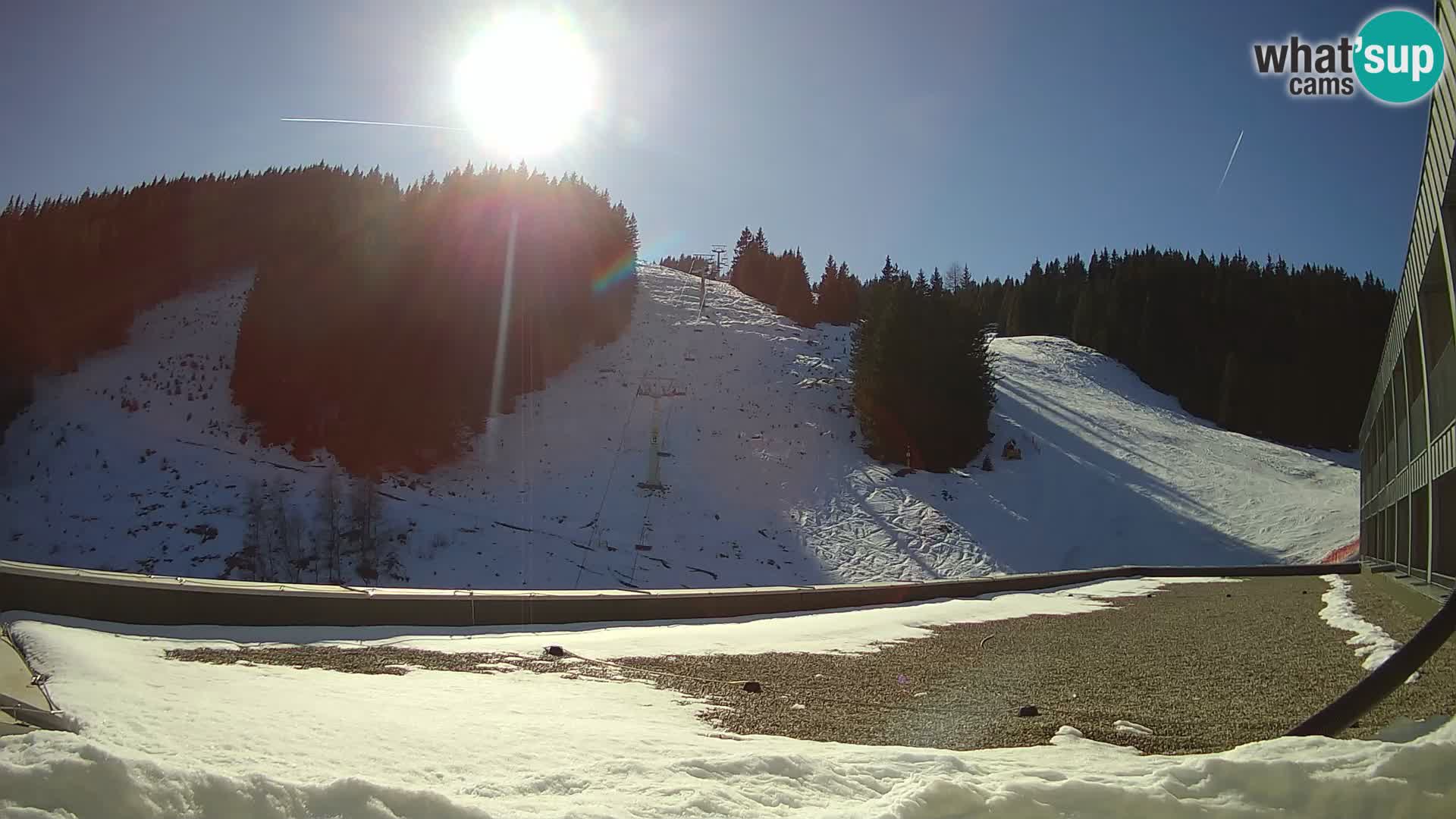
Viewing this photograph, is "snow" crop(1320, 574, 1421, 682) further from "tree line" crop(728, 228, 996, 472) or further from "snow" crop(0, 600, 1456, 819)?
"tree line" crop(728, 228, 996, 472)

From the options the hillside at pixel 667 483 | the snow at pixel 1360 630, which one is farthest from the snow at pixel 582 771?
the hillside at pixel 667 483

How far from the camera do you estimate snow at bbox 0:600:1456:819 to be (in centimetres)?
192

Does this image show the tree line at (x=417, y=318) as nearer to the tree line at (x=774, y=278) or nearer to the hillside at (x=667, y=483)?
the hillside at (x=667, y=483)

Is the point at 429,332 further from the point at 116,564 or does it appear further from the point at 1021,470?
the point at 1021,470

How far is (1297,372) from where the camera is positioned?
47.8m

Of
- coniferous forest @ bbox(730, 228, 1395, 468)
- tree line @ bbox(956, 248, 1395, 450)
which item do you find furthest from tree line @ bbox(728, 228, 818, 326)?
tree line @ bbox(956, 248, 1395, 450)

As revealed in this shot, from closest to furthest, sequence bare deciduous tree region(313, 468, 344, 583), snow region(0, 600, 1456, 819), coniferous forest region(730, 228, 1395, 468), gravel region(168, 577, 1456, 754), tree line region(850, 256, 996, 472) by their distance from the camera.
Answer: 1. snow region(0, 600, 1456, 819)
2. gravel region(168, 577, 1456, 754)
3. bare deciduous tree region(313, 468, 344, 583)
4. tree line region(850, 256, 996, 472)
5. coniferous forest region(730, 228, 1395, 468)

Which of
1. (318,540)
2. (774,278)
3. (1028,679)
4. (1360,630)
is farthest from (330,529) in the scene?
(774,278)

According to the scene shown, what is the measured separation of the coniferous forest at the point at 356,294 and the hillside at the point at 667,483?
1082 mm

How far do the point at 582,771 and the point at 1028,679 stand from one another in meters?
3.61

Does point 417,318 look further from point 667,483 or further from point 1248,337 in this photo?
point 1248,337

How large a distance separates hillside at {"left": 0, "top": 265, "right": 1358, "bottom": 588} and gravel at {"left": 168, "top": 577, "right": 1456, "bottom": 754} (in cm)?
1433

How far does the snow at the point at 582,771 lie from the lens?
1.92 meters

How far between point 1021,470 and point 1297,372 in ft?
92.3
